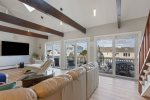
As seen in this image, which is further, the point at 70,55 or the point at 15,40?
the point at 15,40

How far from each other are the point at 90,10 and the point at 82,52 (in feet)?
8.81

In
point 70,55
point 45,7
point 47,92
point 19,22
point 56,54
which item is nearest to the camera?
point 47,92

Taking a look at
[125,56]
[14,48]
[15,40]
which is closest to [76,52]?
[125,56]

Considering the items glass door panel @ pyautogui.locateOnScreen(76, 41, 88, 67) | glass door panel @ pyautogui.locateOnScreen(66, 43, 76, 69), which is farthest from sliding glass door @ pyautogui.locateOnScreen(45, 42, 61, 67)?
glass door panel @ pyautogui.locateOnScreen(76, 41, 88, 67)

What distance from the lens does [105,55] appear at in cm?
580

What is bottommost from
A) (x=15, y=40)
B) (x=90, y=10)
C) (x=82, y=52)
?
(x=82, y=52)

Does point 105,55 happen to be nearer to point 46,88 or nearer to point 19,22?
point 19,22

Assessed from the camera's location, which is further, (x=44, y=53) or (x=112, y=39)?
(x=44, y=53)

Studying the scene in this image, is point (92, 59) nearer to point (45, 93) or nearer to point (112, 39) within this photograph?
point (112, 39)

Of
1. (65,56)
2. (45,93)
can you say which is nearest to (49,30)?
(65,56)

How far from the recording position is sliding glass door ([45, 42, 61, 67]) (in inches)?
314

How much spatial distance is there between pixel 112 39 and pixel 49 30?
3.57 meters

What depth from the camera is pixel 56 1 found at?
454 centimetres

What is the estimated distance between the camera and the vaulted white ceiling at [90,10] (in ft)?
13.5
